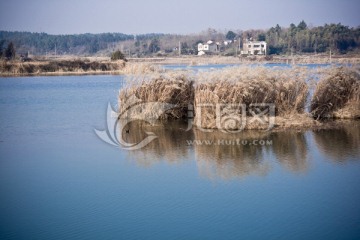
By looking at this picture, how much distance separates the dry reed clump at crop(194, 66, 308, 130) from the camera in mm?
15438

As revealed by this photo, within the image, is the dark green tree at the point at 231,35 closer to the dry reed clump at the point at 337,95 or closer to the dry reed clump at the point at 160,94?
the dry reed clump at the point at 337,95

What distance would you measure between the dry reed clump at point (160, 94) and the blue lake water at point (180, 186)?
1.06 m

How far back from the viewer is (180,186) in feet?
33.7

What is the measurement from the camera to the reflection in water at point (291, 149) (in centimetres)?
1184

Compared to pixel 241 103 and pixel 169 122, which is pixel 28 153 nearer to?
pixel 169 122

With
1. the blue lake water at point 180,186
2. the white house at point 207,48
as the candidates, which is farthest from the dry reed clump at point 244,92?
the white house at point 207,48

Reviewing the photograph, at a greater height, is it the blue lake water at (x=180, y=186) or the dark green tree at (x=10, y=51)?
the dark green tree at (x=10, y=51)

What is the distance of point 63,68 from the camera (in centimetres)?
5122

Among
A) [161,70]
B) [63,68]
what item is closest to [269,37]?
[63,68]

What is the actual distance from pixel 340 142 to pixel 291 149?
5.79ft

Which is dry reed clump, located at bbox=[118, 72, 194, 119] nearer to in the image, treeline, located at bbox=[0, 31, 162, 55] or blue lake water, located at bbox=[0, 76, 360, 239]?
blue lake water, located at bbox=[0, 76, 360, 239]

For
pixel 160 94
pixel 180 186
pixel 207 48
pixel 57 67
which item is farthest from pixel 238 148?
pixel 207 48

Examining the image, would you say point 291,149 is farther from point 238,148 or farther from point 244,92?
point 244,92

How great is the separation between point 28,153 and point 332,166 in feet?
26.6
